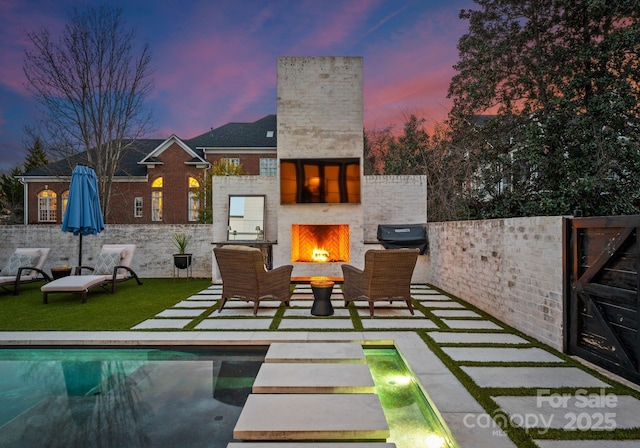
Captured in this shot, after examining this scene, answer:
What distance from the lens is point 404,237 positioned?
25.8 ft

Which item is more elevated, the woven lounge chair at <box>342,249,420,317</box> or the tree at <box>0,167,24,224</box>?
the tree at <box>0,167,24,224</box>

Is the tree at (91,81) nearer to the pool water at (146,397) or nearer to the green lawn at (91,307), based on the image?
the green lawn at (91,307)

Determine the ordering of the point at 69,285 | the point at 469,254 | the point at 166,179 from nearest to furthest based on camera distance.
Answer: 1. the point at 69,285
2. the point at 469,254
3. the point at 166,179

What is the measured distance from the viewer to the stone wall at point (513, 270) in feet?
11.8

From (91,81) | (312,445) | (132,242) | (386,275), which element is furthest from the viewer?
(91,81)

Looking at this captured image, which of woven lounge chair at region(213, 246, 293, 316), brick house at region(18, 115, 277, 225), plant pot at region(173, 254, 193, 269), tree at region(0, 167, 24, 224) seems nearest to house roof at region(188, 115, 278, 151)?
brick house at region(18, 115, 277, 225)

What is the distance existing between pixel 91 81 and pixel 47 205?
39.2ft

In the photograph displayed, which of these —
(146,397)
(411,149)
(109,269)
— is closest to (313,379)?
(146,397)

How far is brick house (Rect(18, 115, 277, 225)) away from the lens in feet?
63.9

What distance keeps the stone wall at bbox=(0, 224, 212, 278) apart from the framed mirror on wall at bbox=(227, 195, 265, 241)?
1109mm

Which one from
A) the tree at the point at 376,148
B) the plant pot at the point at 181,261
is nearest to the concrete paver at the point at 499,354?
the plant pot at the point at 181,261

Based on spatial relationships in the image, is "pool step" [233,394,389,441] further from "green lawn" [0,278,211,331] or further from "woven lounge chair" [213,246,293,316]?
"green lawn" [0,278,211,331]

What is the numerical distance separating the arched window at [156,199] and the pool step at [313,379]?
19.4m

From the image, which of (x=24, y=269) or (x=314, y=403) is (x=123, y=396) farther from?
(x=24, y=269)
